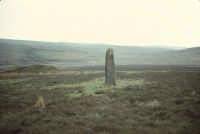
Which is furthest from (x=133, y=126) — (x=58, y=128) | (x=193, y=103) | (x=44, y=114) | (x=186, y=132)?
(x=193, y=103)

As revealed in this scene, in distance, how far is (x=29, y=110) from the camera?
13938 mm

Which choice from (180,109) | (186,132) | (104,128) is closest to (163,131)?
(186,132)

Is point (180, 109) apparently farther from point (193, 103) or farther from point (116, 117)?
point (116, 117)

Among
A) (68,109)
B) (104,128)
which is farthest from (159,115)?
(68,109)

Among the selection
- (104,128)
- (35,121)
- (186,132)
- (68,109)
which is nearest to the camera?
(186,132)

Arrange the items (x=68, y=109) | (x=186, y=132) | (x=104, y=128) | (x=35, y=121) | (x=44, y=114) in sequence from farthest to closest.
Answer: (x=68, y=109) → (x=44, y=114) → (x=35, y=121) → (x=104, y=128) → (x=186, y=132)

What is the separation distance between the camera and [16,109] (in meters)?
14.5

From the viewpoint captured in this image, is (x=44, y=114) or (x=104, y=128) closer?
(x=104, y=128)

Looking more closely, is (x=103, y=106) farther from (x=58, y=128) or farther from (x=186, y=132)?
(x=186, y=132)

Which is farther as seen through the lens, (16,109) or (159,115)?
(16,109)

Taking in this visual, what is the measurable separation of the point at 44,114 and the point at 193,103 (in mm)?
8169

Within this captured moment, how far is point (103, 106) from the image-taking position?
14.4 meters

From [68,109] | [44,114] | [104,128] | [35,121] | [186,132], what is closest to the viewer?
[186,132]

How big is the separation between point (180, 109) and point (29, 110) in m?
7.88
